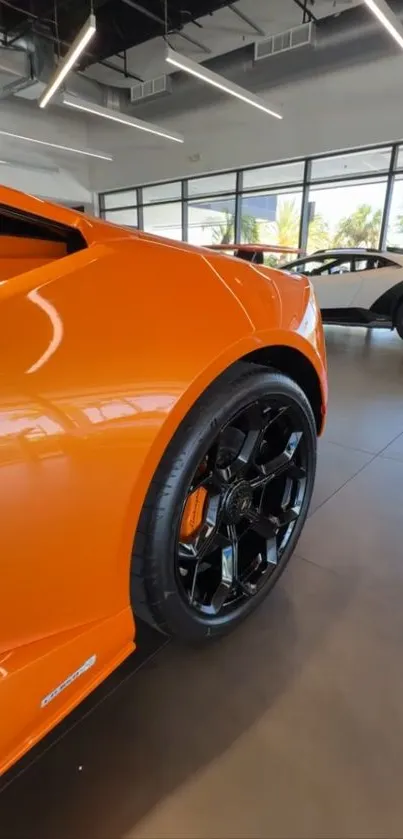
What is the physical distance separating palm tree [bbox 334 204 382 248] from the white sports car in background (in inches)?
131

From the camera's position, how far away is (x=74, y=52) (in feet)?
20.3

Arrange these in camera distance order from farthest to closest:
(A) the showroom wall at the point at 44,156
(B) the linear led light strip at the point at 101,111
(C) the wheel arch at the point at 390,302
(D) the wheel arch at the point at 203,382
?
1. (A) the showroom wall at the point at 44,156
2. (B) the linear led light strip at the point at 101,111
3. (C) the wheel arch at the point at 390,302
4. (D) the wheel arch at the point at 203,382

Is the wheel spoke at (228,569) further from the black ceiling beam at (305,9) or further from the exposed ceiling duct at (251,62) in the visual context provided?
the exposed ceiling duct at (251,62)

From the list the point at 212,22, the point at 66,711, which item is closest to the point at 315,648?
the point at 66,711

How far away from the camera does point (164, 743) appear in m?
0.98

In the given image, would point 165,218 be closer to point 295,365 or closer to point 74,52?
point 74,52

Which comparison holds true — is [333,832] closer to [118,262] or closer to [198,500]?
[198,500]

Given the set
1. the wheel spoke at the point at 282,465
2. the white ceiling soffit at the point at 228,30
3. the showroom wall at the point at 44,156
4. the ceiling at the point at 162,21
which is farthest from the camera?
the showroom wall at the point at 44,156

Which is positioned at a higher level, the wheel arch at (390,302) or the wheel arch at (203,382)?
the wheel arch at (203,382)

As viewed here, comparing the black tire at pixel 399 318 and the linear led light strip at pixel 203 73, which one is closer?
the black tire at pixel 399 318

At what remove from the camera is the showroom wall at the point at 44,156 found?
1192 cm

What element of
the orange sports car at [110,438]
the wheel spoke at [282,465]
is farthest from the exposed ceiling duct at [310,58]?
the orange sports car at [110,438]

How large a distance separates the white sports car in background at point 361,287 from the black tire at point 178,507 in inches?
187

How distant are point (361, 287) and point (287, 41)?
5230 millimetres
